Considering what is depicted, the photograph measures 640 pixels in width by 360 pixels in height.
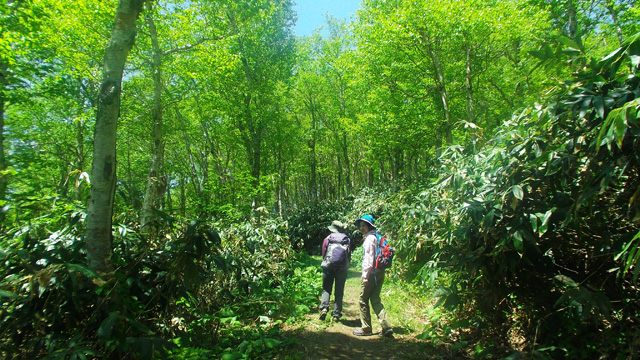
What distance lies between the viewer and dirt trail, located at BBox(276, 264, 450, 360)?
4.35 m

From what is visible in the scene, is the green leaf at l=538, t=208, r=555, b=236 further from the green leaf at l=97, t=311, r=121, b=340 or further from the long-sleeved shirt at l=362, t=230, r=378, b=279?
the green leaf at l=97, t=311, r=121, b=340

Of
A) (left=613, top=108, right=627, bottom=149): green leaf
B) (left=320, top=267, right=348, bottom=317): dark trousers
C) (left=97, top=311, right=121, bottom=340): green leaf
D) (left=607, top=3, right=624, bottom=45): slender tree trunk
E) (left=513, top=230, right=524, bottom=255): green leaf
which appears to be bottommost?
(left=320, top=267, right=348, bottom=317): dark trousers

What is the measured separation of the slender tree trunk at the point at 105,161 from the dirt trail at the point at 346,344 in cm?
265

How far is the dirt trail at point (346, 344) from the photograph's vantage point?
4347mm

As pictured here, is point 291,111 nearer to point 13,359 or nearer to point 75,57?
point 75,57

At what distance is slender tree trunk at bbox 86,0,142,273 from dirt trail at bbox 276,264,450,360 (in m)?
2.65

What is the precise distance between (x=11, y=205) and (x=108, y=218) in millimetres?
903

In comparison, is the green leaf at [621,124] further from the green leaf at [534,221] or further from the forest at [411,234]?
the green leaf at [534,221]

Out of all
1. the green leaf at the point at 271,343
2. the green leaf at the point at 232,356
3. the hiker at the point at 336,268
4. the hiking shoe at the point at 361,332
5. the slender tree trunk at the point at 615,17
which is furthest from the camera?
the slender tree trunk at the point at 615,17

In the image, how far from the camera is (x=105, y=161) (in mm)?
3111

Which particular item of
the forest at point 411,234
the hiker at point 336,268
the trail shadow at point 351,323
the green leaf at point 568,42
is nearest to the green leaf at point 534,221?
the forest at point 411,234

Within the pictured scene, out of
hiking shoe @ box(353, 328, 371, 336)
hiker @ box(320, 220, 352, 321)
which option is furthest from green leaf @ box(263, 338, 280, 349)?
hiker @ box(320, 220, 352, 321)

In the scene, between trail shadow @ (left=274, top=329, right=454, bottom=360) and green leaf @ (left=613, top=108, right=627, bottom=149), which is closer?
green leaf @ (left=613, top=108, right=627, bottom=149)

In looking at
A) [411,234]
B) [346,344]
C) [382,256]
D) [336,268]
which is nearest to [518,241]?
[382,256]
